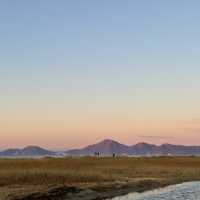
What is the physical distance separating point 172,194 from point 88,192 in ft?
31.8

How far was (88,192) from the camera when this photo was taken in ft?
163

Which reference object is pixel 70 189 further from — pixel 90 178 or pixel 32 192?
pixel 90 178

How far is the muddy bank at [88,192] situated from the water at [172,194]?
160 centimetres

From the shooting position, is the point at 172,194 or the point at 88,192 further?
the point at 172,194

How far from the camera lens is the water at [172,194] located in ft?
165

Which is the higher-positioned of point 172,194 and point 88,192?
point 88,192

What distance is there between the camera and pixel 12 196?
147ft

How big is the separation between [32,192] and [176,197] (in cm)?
1410

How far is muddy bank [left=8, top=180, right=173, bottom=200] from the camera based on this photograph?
1784 inches

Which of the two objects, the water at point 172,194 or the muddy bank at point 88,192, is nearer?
the muddy bank at point 88,192

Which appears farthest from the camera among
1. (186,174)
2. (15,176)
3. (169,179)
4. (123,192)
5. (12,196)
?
(186,174)

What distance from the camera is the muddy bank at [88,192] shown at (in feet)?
149

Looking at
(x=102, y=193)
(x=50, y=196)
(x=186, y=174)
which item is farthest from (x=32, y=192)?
(x=186, y=174)

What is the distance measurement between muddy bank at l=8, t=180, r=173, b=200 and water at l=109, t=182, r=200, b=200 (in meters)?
1.60
